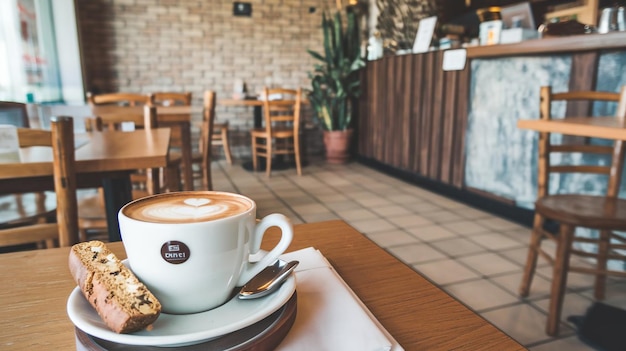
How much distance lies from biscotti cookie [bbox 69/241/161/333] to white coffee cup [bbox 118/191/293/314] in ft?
0.07

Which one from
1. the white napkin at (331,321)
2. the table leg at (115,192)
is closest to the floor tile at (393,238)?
the table leg at (115,192)

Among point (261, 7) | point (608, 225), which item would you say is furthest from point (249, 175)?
point (608, 225)

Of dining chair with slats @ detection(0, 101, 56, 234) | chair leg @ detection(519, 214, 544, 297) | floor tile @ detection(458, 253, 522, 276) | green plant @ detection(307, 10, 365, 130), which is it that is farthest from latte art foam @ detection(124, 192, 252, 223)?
green plant @ detection(307, 10, 365, 130)

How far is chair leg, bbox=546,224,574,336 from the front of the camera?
1646 millimetres

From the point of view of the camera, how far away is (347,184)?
432 centimetres

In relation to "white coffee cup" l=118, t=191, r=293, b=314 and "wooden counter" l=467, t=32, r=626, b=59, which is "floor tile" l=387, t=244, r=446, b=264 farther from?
"white coffee cup" l=118, t=191, r=293, b=314

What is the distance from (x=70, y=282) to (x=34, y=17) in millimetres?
5128

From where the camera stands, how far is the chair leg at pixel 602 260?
5.97ft

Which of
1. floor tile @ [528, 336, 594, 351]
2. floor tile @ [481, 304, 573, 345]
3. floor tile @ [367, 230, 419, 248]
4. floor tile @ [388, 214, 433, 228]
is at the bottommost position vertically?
floor tile @ [528, 336, 594, 351]

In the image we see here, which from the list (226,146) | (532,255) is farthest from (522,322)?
(226,146)

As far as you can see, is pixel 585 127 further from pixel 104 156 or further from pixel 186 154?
pixel 186 154

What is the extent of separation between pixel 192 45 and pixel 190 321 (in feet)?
18.9

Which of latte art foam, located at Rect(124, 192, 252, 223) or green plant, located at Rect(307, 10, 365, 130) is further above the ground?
green plant, located at Rect(307, 10, 365, 130)

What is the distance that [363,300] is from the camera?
50 centimetres
